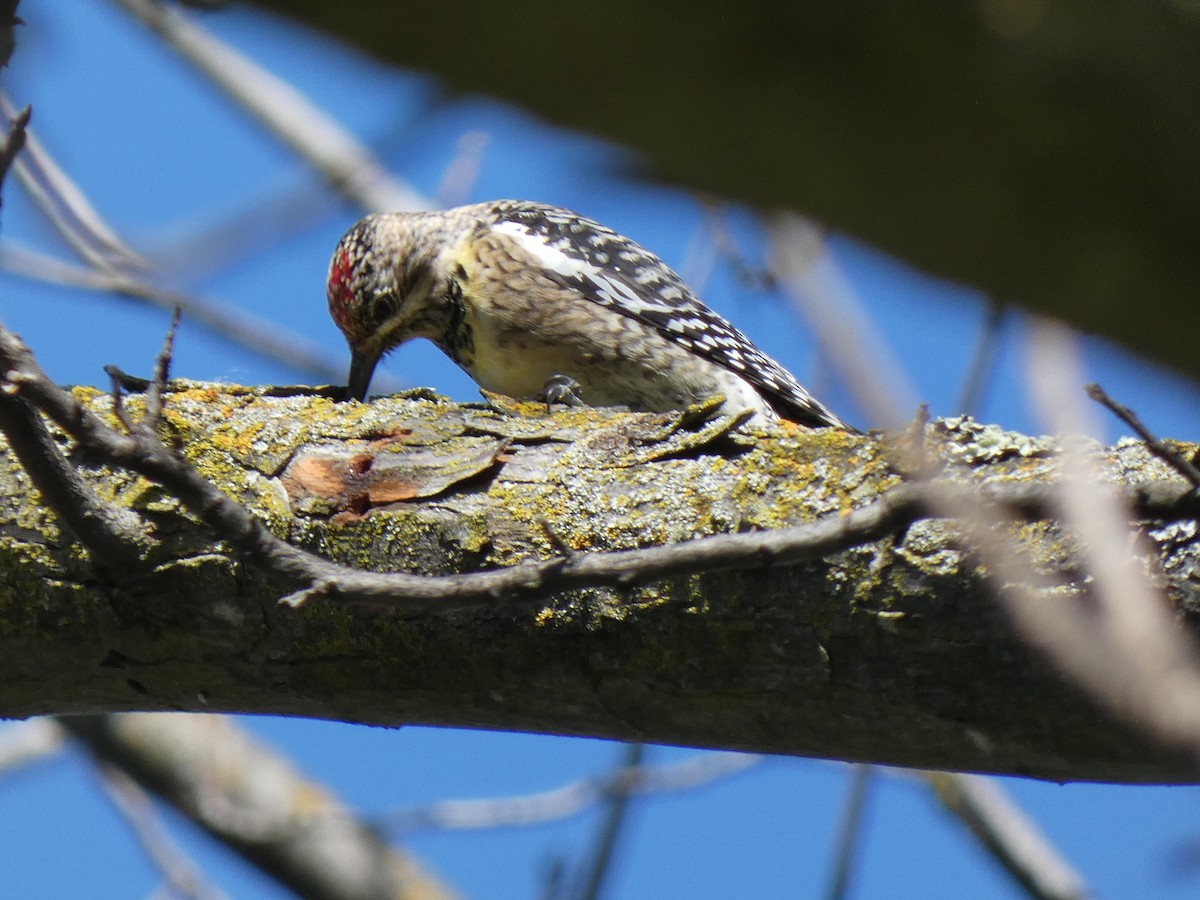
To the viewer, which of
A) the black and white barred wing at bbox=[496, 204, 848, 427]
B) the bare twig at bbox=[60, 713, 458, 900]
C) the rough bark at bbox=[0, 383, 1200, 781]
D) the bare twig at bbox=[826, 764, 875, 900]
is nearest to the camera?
the rough bark at bbox=[0, 383, 1200, 781]

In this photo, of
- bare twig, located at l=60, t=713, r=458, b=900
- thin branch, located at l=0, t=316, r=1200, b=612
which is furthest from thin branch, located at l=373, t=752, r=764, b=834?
thin branch, located at l=0, t=316, r=1200, b=612

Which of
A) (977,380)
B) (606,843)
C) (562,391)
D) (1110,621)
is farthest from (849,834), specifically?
(1110,621)

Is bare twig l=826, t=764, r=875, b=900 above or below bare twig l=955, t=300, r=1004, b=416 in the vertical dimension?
below

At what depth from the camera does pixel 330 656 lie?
85.8 inches

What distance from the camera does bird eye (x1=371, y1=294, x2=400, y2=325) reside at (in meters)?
4.89

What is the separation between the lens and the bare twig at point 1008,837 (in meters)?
4.07

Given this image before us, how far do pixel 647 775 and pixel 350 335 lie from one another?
1.89 m

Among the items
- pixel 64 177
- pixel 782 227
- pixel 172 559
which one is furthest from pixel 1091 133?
pixel 64 177

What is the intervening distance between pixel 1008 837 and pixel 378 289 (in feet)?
8.75

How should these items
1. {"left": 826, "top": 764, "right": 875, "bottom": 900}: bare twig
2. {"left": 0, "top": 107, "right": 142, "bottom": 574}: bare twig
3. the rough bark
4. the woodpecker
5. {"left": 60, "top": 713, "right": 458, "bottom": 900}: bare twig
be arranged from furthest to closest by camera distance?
{"left": 60, "top": 713, "right": 458, "bottom": 900}: bare twig, the woodpecker, {"left": 826, "top": 764, "right": 875, "bottom": 900}: bare twig, the rough bark, {"left": 0, "top": 107, "right": 142, "bottom": 574}: bare twig

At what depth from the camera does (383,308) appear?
16.2 feet

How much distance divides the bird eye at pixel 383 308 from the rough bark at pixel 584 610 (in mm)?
2412

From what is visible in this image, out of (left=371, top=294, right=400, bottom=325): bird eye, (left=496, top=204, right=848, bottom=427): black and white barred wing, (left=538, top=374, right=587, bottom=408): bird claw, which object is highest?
(left=496, top=204, right=848, bottom=427): black and white barred wing

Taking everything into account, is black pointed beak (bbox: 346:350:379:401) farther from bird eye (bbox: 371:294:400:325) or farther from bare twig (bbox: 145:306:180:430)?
bare twig (bbox: 145:306:180:430)
